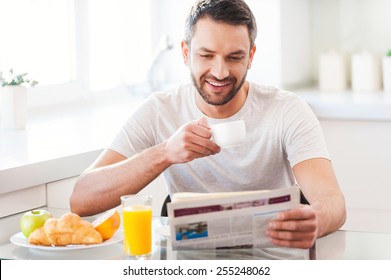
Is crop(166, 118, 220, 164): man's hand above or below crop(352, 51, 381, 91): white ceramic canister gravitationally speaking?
below

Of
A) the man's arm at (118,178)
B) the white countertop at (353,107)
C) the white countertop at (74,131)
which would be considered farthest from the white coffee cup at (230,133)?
the white countertop at (353,107)

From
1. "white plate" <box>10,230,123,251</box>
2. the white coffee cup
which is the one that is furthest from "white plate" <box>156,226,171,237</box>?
the white coffee cup

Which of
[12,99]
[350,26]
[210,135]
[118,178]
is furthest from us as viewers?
[350,26]

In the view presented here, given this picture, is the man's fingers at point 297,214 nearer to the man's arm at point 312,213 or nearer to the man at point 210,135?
the man's arm at point 312,213

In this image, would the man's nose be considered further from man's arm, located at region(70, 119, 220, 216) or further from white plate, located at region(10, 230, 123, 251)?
white plate, located at region(10, 230, 123, 251)

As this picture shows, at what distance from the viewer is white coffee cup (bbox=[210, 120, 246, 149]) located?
1.77 metres

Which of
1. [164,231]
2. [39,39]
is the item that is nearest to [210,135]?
[164,231]

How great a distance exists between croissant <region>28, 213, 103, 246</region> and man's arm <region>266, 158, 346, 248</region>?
14.4 inches

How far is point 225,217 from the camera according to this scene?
4.90 ft

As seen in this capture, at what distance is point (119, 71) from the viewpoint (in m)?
3.75

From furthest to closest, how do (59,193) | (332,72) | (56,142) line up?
(332,72), (56,142), (59,193)

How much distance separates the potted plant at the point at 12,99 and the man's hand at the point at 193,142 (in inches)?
40.7

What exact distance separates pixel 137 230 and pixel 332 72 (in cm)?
228

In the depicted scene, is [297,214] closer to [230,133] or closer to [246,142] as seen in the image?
[230,133]
